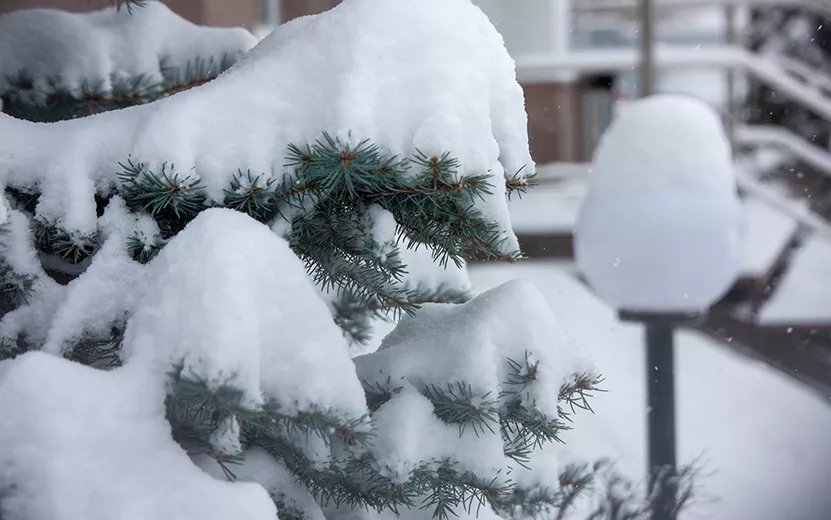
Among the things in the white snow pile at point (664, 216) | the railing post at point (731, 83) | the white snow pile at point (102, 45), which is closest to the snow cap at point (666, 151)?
the white snow pile at point (664, 216)

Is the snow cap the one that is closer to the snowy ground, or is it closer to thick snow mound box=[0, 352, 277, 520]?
thick snow mound box=[0, 352, 277, 520]

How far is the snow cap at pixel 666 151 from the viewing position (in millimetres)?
2146

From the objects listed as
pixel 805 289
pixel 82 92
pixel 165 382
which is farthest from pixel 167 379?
pixel 805 289

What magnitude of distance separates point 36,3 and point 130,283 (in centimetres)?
170

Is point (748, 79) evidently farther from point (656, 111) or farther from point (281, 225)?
point (281, 225)

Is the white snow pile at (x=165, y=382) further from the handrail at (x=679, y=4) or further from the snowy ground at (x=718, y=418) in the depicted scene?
the handrail at (x=679, y=4)

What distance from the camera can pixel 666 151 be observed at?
2.19 meters

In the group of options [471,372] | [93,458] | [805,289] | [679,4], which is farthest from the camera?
[805,289]

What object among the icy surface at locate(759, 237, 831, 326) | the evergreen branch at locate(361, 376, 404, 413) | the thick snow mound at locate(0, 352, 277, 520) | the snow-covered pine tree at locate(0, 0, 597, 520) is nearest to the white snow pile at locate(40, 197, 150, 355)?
the snow-covered pine tree at locate(0, 0, 597, 520)

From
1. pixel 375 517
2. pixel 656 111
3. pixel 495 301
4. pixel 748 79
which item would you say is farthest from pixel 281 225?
pixel 748 79

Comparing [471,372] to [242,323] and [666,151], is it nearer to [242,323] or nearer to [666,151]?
[242,323]

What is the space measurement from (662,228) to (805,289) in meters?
5.26

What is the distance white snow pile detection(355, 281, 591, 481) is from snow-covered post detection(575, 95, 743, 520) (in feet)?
3.32

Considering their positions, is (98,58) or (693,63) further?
(693,63)
